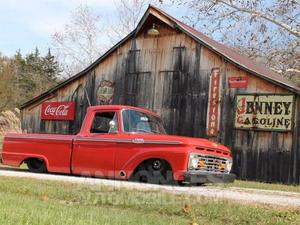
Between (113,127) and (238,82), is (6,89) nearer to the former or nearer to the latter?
(238,82)

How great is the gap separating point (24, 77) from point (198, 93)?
6268cm

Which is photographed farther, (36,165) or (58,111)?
(58,111)

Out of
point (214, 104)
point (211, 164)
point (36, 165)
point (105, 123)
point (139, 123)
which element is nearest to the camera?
point (211, 164)

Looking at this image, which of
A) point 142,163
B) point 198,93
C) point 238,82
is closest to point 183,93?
point 198,93

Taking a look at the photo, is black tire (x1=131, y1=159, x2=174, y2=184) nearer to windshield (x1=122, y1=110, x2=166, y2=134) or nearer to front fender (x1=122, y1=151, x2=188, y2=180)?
front fender (x1=122, y1=151, x2=188, y2=180)

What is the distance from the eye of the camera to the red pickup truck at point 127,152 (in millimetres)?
11398

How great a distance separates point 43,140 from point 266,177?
8937 millimetres

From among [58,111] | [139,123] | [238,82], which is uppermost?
[238,82]

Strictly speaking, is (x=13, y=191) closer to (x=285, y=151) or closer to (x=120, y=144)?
(x=120, y=144)

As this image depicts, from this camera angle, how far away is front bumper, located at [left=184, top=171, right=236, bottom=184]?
1108 centimetres

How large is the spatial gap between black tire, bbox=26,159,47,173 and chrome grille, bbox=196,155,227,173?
4604 millimetres

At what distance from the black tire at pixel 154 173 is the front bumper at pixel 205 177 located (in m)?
0.51

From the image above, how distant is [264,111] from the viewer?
1948cm

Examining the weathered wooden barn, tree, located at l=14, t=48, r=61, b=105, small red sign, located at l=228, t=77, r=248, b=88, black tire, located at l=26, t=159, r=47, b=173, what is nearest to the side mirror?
black tire, located at l=26, t=159, r=47, b=173
